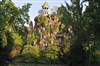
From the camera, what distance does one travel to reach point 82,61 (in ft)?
140

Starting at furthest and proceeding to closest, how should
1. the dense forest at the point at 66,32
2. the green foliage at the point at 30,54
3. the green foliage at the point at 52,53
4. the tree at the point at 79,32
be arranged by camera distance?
the green foliage at the point at 30,54 → the green foliage at the point at 52,53 → the tree at the point at 79,32 → the dense forest at the point at 66,32

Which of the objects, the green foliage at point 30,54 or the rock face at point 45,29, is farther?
the rock face at point 45,29

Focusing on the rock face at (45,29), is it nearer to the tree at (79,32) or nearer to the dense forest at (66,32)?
the dense forest at (66,32)

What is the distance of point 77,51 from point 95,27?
16.7m

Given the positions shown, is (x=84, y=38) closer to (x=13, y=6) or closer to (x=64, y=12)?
(x=64, y=12)

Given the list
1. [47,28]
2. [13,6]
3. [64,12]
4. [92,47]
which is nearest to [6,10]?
[13,6]

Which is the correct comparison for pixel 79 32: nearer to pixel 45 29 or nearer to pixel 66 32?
pixel 66 32

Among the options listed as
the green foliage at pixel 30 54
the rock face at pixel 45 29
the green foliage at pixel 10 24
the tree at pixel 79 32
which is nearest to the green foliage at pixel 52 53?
the green foliage at pixel 30 54

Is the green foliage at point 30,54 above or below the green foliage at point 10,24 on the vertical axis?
below

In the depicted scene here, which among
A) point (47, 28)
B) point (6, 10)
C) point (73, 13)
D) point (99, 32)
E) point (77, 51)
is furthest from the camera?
point (47, 28)

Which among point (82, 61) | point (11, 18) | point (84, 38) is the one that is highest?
point (11, 18)

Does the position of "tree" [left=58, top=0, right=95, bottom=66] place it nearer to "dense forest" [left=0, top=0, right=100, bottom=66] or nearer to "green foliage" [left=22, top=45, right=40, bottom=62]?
"dense forest" [left=0, top=0, right=100, bottom=66]

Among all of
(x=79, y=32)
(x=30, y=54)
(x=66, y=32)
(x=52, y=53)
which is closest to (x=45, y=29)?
(x=30, y=54)

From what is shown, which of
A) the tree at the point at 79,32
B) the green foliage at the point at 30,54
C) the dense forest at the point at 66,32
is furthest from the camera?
the green foliage at the point at 30,54
